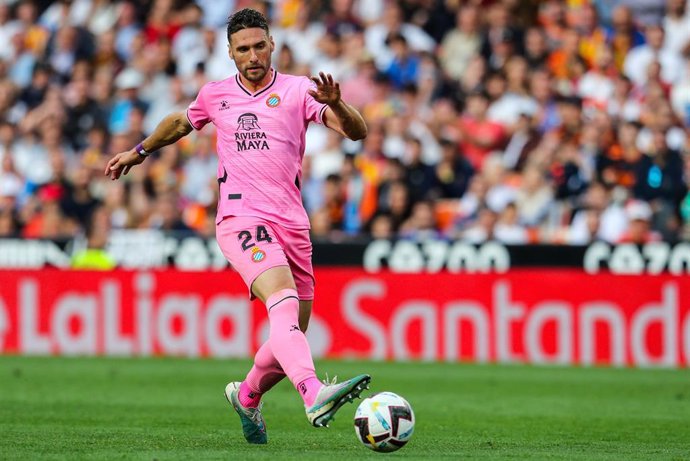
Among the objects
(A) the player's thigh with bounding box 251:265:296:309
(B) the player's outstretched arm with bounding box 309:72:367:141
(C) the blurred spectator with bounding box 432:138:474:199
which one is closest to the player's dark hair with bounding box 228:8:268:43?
(B) the player's outstretched arm with bounding box 309:72:367:141

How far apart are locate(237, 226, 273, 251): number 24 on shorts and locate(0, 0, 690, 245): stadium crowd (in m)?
8.82

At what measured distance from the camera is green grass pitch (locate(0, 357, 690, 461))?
8102 mm

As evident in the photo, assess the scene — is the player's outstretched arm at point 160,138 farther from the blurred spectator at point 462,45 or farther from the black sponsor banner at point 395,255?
the blurred spectator at point 462,45

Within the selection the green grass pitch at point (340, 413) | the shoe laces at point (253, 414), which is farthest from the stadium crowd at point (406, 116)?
the shoe laces at point (253, 414)

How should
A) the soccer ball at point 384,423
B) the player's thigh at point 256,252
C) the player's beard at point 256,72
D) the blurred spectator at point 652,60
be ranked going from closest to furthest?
the soccer ball at point 384,423, the player's thigh at point 256,252, the player's beard at point 256,72, the blurred spectator at point 652,60

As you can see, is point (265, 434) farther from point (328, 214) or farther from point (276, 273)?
point (328, 214)

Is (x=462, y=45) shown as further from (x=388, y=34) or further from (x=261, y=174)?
(x=261, y=174)

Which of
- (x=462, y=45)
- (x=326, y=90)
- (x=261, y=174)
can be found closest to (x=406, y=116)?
(x=462, y=45)

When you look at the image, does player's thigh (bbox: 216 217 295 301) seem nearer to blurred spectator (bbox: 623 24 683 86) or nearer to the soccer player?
the soccer player

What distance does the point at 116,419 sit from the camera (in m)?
10.2

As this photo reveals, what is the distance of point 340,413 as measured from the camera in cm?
1105

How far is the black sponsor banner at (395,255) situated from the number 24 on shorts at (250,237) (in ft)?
28.3

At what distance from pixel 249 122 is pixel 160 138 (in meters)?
0.67

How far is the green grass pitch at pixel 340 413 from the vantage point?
8.10 meters
